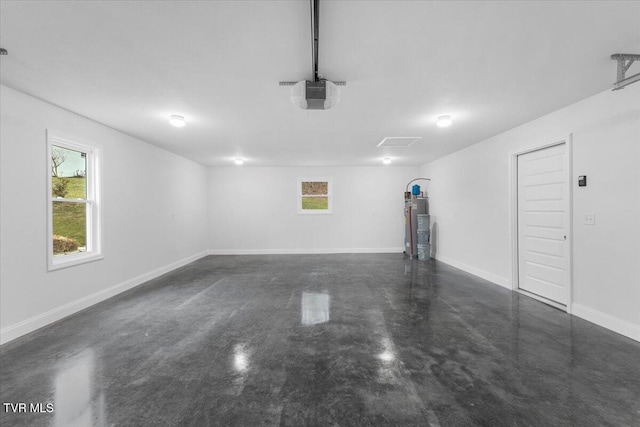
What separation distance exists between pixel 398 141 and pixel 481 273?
2978 millimetres

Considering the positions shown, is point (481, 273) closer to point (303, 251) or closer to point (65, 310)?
point (303, 251)

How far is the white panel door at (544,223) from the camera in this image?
3.48 meters

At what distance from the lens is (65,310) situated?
335 cm

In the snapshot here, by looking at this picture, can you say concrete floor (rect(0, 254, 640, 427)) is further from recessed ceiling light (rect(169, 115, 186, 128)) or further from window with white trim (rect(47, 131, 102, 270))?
recessed ceiling light (rect(169, 115, 186, 128))

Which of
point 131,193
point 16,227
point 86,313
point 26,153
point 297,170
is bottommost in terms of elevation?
point 86,313

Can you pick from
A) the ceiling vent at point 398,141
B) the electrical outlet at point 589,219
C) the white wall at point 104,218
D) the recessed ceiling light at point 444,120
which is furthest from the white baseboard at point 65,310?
the electrical outlet at point 589,219

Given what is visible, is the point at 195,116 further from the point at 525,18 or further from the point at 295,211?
the point at 295,211

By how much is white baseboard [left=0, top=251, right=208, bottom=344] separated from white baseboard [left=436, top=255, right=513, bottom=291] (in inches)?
248

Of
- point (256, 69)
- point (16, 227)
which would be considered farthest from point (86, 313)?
point (256, 69)

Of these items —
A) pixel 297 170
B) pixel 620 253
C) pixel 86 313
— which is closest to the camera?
pixel 620 253

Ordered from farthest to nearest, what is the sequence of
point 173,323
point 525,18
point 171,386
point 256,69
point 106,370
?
point 173,323
point 256,69
point 106,370
point 171,386
point 525,18

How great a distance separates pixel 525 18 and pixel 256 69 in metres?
2.09

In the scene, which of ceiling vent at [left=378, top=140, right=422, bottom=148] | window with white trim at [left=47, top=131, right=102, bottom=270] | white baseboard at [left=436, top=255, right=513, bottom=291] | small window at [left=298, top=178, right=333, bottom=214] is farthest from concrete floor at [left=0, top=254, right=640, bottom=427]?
small window at [left=298, top=178, right=333, bottom=214]

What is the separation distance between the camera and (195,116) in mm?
3695
